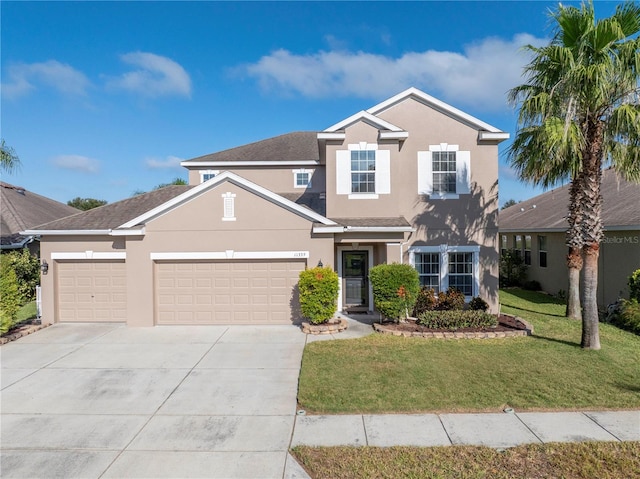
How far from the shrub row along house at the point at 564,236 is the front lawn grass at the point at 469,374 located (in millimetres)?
3988

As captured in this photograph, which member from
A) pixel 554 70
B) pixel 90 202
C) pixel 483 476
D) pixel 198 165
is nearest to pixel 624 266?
pixel 554 70

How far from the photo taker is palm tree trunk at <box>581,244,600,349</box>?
8.97m

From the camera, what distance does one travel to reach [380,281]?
1117 centimetres

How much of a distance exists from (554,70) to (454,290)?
7045 mm

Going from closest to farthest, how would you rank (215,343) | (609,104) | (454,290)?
(609,104)
(215,343)
(454,290)

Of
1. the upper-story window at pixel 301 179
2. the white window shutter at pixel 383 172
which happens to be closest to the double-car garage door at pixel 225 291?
the white window shutter at pixel 383 172

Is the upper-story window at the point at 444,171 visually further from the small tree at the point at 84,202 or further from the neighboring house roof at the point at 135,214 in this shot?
the small tree at the point at 84,202

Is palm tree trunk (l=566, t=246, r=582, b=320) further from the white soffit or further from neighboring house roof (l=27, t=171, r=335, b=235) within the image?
neighboring house roof (l=27, t=171, r=335, b=235)

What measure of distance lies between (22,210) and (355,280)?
18074 mm

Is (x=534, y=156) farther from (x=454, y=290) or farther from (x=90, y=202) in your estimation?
(x=90, y=202)

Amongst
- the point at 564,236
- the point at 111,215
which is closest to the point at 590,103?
the point at 564,236

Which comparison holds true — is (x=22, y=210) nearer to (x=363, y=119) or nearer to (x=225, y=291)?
(x=225, y=291)

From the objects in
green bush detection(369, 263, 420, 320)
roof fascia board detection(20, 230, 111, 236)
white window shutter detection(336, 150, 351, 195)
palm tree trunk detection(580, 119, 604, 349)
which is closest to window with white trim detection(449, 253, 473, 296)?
green bush detection(369, 263, 420, 320)

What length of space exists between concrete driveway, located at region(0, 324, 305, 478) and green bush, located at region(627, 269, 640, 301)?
11.0 metres
